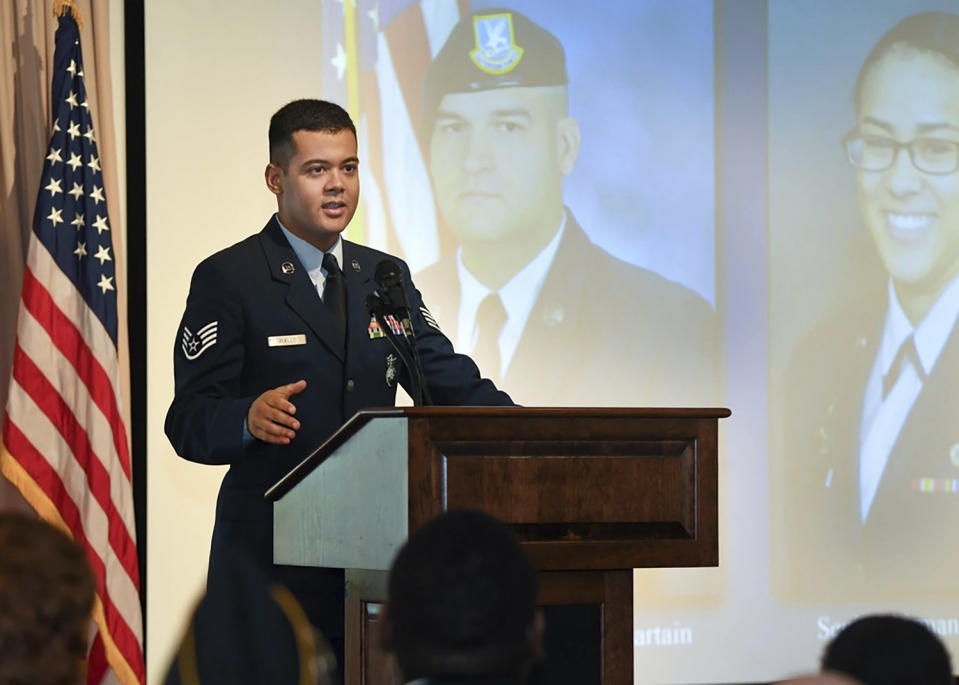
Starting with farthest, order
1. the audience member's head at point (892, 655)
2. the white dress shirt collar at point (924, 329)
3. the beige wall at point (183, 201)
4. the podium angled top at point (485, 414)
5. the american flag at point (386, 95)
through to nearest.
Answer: the white dress shirt collar at point (924, 329) < the american flag at point (386, 95) < the beige wall at point (183, 201) < the podium angled top at point (485, 414) < the audience member's head at point (892, 655)

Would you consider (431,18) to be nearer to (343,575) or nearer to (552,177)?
(552,177)

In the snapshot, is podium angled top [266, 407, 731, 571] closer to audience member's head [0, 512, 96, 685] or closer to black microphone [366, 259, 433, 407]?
black microphone [366, 259, 433, 407]

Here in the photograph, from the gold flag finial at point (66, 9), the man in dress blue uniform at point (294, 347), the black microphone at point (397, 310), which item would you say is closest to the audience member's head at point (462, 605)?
the black microphone at point (397, 310)

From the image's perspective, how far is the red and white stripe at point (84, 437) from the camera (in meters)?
4.35

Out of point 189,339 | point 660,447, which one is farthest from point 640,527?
point 189,339

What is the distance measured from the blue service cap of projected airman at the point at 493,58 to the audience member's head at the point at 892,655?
3.86 m

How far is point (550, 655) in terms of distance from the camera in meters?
2.53

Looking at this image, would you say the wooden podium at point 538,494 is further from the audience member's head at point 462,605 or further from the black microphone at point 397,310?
the audience member's head at point 462,605

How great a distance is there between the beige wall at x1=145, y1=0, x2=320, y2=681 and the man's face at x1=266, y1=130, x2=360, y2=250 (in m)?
1.67

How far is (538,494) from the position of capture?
245cm

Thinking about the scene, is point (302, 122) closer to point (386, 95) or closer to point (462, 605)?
point (386, 95)

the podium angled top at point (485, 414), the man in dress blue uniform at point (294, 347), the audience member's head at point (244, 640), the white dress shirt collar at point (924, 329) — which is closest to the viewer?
the audience member's head at point (244, 640)

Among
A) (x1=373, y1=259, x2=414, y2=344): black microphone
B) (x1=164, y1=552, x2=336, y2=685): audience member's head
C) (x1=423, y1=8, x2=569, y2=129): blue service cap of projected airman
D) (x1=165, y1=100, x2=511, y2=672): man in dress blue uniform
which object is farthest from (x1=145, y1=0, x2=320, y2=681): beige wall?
(x1=164, y1=552, x2=336, y2=685): audience member's head

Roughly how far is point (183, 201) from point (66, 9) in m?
0.77
